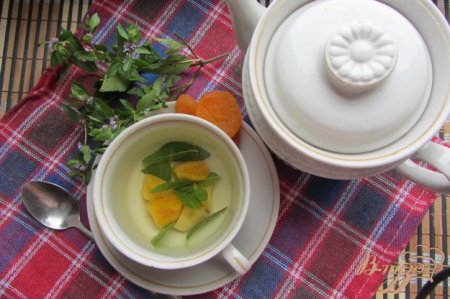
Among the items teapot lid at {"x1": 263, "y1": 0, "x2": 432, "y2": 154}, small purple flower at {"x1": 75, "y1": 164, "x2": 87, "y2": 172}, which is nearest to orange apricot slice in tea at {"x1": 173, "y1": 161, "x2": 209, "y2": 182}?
small purple flower at {"x1": 75, "y1": 164, "x2": 87, "y2": 172}

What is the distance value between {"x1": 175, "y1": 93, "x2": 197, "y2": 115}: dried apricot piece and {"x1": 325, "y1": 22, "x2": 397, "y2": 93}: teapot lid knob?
0.84 ft

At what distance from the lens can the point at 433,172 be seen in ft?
1.96

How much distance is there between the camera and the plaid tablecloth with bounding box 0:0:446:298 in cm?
73

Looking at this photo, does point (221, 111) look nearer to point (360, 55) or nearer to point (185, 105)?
point (185, 105)

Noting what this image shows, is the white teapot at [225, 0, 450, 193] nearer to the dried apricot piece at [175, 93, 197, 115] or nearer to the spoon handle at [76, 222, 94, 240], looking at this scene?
the dried apricot piece at [175, 93, 197, 115]

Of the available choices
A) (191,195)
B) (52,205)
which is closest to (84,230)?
(52,205)

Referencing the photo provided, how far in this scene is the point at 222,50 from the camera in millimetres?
770

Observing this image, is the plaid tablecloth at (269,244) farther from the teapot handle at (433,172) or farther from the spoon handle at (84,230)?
the teapot handle at (433,172)

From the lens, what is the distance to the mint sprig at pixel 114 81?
692 mm

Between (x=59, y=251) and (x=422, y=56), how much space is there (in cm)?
52

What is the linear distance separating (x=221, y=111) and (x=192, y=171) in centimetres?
9

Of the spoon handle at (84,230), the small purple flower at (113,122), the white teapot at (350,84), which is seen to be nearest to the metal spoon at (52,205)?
the spoon handle at (84,230)

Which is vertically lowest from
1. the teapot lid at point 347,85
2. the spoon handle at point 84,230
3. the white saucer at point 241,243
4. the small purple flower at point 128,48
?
the spoon handle at point 84,230

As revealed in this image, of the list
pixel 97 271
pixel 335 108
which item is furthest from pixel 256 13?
pixel 97 271
